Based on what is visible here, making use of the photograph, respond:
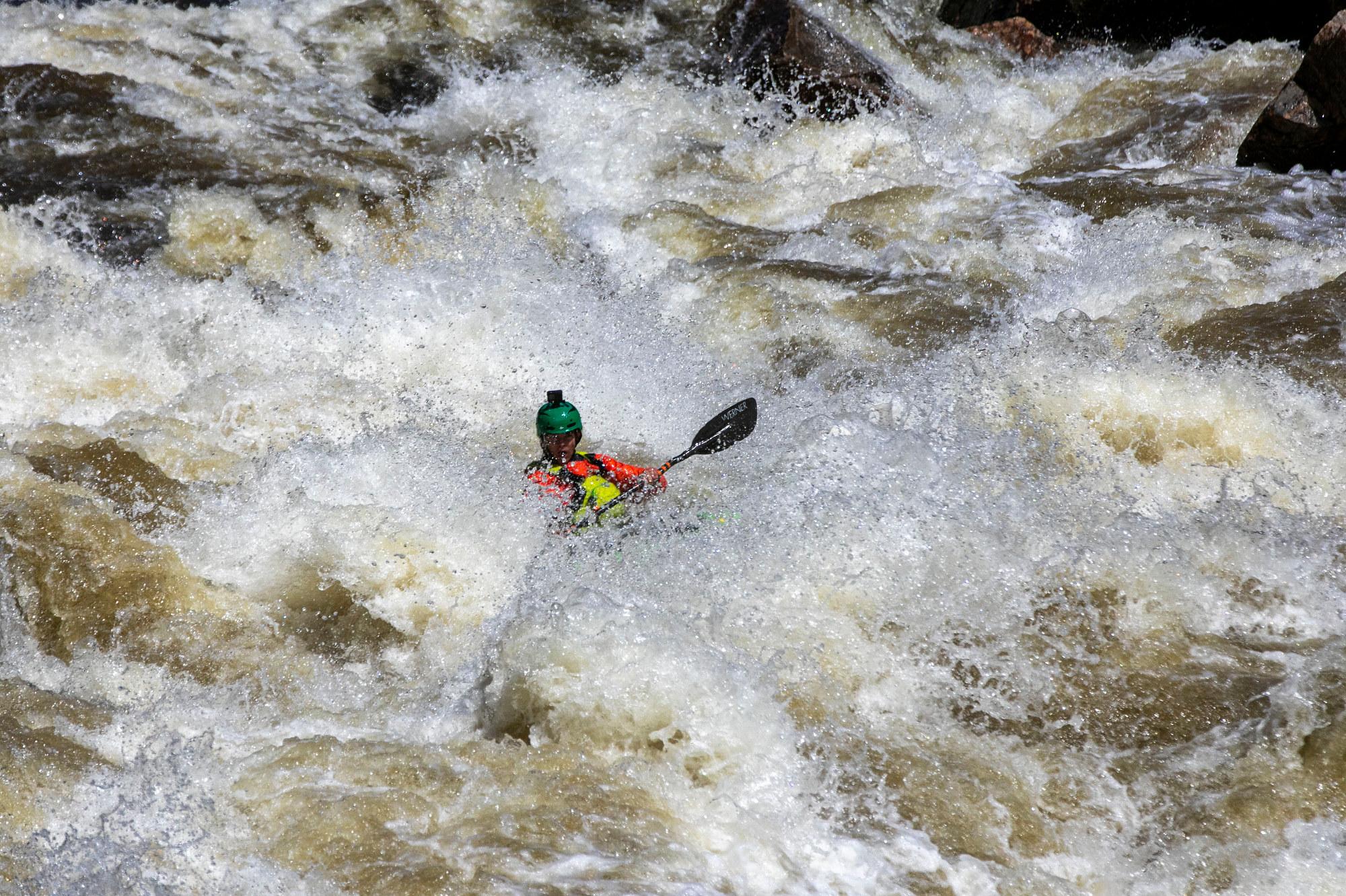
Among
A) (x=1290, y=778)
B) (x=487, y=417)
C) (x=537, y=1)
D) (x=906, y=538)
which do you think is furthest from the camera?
(x=537, y=1)

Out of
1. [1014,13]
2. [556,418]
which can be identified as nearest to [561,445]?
[556,418]

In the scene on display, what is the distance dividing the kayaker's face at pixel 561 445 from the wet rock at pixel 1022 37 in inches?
194

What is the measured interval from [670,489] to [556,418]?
0.56 metres

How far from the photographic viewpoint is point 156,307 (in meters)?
4.77

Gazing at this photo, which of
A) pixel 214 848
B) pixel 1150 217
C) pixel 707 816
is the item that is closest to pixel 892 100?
pixel 1150 217

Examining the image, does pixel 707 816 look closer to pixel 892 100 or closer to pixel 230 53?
pixel 892 100

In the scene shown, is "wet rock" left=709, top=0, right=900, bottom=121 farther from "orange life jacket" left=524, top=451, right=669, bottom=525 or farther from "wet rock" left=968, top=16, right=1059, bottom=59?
"orange life jacket" left=524, top=451, right=669, bottom=525

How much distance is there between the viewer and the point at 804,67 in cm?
626

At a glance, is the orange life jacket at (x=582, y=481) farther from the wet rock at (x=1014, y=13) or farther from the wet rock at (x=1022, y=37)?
the wet rock at (x=1014, y=13)

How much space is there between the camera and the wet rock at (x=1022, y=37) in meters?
6.92

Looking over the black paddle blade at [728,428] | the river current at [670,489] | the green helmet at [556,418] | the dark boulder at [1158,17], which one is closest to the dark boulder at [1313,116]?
the river current at [670,489]

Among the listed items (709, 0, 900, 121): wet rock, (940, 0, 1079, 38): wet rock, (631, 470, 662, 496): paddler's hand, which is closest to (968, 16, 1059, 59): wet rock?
(940, 0, 1079, 38): wet rock

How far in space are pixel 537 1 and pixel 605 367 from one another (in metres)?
3.98

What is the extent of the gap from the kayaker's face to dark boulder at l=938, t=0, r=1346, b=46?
5.19m
